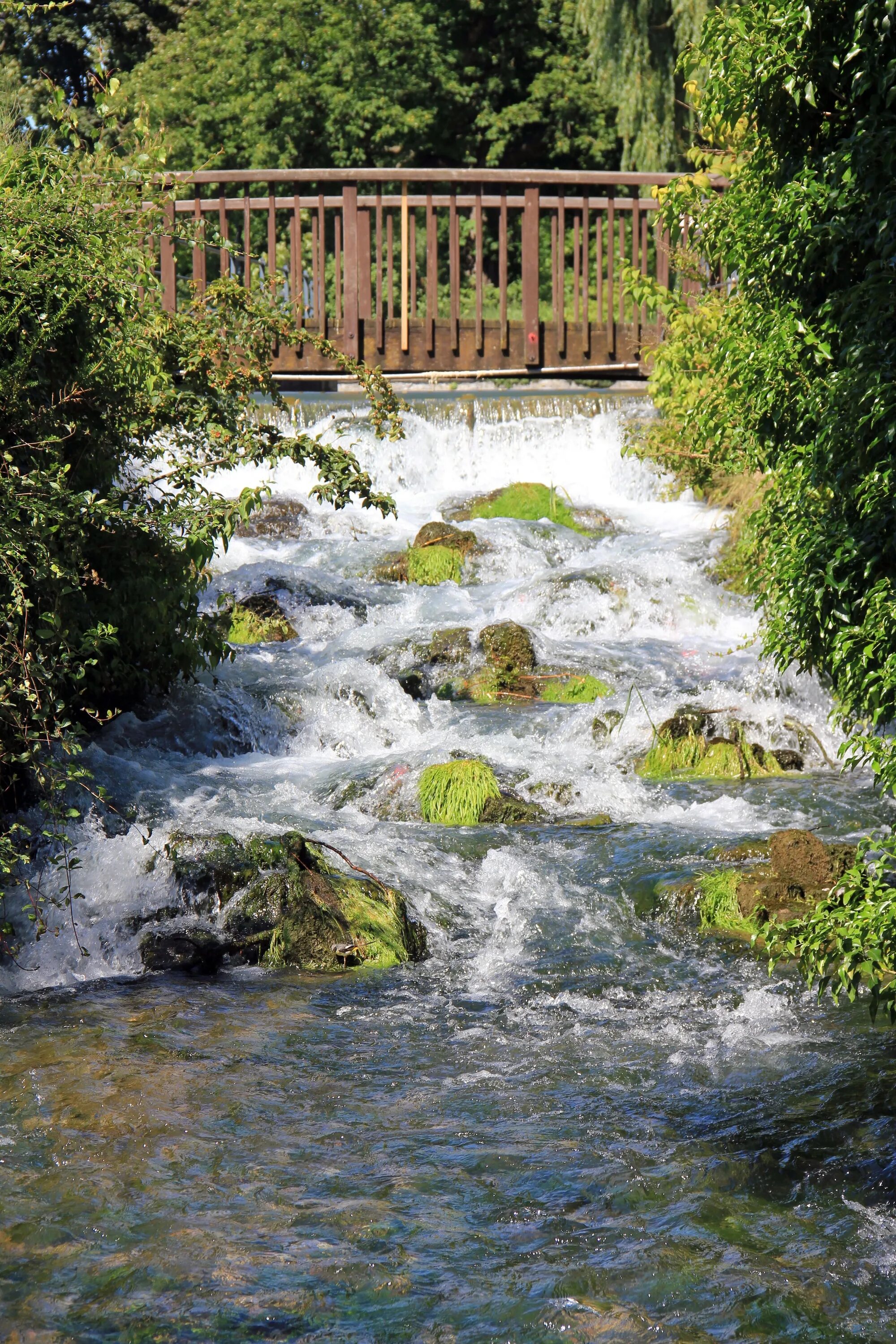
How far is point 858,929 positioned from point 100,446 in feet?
18.1

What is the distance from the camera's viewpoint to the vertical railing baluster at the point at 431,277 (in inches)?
672

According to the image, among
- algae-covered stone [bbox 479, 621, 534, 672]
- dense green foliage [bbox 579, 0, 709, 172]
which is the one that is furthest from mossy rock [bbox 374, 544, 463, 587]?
dense green foliage [bbox 579, 0, 709, 172]

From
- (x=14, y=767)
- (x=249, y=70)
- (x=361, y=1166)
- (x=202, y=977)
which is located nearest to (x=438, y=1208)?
(x=361, y=1166)

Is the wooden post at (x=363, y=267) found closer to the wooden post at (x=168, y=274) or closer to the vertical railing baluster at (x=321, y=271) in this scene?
the vertical railing baluster at (x=321, y=271)

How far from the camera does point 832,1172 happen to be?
5398 millimetres

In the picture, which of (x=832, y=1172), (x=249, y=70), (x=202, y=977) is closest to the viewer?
(x=832, y=1172)

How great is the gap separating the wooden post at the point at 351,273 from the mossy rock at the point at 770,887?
403 inches

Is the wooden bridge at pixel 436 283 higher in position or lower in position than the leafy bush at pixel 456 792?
higher

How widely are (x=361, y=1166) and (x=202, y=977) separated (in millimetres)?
2389

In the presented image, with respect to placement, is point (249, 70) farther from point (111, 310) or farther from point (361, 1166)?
point (361, 1166)

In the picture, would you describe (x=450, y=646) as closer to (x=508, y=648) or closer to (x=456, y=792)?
(x=508, y=648)

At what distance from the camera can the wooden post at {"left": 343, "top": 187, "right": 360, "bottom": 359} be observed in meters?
17.3

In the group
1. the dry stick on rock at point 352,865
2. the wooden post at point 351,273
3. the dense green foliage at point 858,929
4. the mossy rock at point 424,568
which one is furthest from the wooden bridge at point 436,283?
the dense green foliage at point 858,929

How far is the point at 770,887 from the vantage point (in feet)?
27.3
